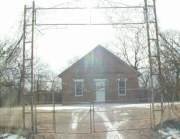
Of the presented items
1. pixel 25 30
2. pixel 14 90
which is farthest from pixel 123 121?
pixel 25 30

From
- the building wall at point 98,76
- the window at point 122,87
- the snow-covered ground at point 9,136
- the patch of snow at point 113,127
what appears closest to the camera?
the snow-covered ground at point 9,136

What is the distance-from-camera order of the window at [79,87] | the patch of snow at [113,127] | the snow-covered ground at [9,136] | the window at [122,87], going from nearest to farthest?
the snow-covered ground at [9,136]
the patch of snow at [113,127]
the window at [122,87]
the window at [79,87]

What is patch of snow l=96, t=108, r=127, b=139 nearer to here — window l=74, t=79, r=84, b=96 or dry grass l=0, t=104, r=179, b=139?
dry grass l=0, t=104, r=179, b=139

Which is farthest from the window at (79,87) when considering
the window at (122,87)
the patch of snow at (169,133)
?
the patch of snow at (169,133)

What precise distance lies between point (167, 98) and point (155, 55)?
2.24 metres

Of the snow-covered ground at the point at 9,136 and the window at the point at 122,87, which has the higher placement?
the window at the point at 122,87

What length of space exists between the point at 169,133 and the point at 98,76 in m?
21.8

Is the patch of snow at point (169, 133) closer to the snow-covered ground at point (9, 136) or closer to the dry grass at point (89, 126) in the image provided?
the dry grass at point (89, 126)

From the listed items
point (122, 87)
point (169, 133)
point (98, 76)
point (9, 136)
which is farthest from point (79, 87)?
point (169, 133)

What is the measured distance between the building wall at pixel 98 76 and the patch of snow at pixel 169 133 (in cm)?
2074

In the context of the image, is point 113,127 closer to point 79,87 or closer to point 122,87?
point 122,87

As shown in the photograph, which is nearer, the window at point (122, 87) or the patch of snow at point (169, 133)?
the patch of snow at point (169, 133)

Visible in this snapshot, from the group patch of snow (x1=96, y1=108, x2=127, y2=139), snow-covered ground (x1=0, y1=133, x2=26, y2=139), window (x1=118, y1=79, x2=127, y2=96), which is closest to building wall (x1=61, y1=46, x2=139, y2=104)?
window (x1=118, y1=79, x2=127, y2=96)

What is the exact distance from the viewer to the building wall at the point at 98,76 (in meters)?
36.0
